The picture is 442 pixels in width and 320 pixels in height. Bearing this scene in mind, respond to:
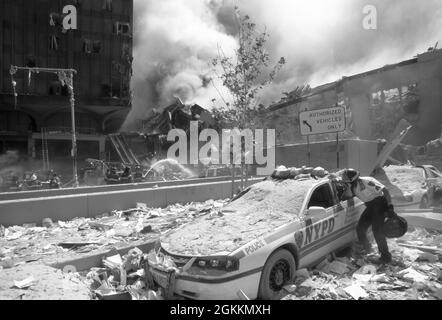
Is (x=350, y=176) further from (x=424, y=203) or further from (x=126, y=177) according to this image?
(x=126, y=177)

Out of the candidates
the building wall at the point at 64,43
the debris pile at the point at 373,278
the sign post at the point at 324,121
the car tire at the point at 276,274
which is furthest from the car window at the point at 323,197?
the building wall at the point at 64,43

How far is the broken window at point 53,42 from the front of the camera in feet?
133

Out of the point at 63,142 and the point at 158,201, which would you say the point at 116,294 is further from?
the point at 63,142

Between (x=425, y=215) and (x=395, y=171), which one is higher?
(x=395, y=171)

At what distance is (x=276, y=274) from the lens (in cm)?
493

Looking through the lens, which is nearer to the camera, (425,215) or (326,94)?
(425,215)

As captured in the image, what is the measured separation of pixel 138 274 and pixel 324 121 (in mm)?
6244

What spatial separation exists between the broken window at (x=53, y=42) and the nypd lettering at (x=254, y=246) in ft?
139

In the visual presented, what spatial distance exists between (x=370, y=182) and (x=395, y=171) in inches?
254
